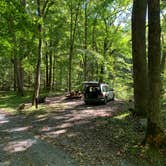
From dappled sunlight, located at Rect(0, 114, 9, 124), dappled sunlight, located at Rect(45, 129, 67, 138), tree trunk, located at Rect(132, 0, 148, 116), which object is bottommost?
dappled sunlight, located at Rect(45, 129, 67, 138)

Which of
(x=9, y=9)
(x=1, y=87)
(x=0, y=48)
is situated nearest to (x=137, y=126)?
(x=9, y=9)

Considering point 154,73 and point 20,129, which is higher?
point 154,73

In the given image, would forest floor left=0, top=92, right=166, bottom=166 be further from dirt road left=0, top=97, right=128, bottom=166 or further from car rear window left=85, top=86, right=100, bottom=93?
car rear window left=85, top=86, right=100, bottom=93

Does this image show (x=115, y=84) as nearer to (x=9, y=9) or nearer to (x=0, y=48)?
(x=0, y=48)

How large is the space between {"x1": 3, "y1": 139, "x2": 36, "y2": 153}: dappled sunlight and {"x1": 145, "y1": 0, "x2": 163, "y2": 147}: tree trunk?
4.02 meters

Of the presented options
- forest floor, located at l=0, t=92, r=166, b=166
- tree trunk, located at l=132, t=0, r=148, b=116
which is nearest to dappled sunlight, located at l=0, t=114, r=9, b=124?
forest floor, located at l=0, t=92, r=166, b=166

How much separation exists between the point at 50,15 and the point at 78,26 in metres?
5.59

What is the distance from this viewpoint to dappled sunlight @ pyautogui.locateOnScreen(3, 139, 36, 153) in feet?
31.7

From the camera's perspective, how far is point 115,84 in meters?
37.9

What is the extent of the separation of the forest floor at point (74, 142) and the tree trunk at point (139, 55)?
89 cm

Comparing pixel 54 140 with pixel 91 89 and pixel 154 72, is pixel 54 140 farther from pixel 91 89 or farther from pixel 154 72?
pixel 91 89

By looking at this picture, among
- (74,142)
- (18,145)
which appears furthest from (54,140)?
(18,145)

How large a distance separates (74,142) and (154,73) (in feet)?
12.1

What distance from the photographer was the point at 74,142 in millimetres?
10508
